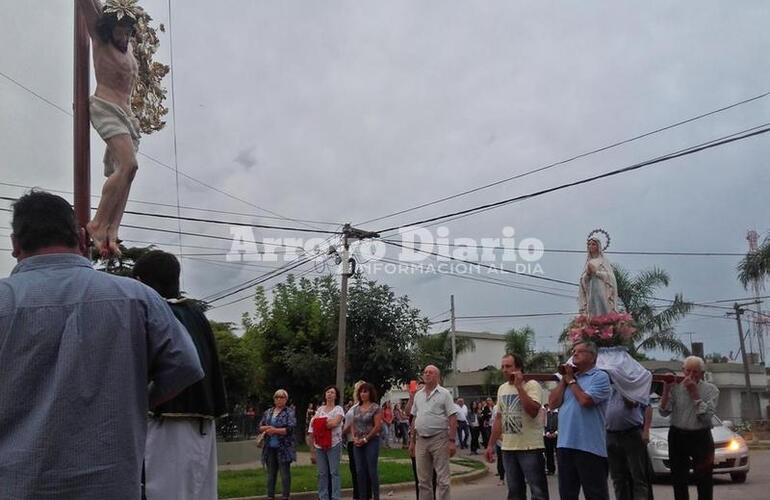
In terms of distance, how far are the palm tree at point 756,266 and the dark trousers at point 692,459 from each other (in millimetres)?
23581

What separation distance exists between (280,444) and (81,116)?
8759 millimetres

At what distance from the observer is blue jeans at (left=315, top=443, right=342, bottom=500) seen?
11.2m

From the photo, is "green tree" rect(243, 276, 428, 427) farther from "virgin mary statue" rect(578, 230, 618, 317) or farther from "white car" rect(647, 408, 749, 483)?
"virgin mary statue" rect(578, 230, 618, 317)

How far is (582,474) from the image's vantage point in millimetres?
7051

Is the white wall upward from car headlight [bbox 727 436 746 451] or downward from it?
upward

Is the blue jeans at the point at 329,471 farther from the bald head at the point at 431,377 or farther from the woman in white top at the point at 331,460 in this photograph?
the bald head at the point at 431,377

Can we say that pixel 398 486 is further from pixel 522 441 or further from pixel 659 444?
pixel 522 441

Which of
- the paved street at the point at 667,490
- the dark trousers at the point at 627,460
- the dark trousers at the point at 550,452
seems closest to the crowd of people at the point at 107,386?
the dark trousers at the point at 627,460

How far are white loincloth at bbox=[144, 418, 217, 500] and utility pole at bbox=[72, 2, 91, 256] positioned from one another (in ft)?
3.45

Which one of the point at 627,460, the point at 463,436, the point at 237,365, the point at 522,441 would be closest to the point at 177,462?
the point at 522,441

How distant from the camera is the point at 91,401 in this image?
2.55 m

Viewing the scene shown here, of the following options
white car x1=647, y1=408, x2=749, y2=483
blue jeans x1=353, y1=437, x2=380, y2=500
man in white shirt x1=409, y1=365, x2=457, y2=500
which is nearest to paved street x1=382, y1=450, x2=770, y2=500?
white car x1=647, y1=408, x2=749, y2=483

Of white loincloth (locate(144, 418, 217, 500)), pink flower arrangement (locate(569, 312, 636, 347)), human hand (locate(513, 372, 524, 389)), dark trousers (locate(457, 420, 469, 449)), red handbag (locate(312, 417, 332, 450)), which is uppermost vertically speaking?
pink flower arrangement (locate(569, 312, 636, 347))

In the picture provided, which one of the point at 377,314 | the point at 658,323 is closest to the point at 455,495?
the point at 377,314
